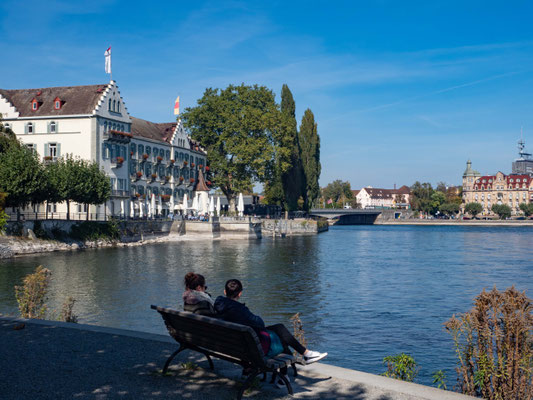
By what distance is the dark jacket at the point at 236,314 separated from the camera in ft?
28.6

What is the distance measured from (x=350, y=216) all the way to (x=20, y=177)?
5119 inches

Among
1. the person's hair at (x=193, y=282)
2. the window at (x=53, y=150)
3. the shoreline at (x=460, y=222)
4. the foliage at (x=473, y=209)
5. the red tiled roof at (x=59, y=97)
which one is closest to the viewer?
the person's hair at (x=193, y=282)

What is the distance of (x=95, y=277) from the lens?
33.2 m

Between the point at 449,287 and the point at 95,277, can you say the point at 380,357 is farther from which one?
the point at 95,277

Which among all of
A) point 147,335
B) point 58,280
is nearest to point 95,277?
point 58,280

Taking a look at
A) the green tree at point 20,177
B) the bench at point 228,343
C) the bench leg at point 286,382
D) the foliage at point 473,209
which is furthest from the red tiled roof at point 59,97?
the foliage at point 473,209

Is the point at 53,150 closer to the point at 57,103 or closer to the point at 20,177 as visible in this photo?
the point at 57,103

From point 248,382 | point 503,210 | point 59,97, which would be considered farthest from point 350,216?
point 248,382

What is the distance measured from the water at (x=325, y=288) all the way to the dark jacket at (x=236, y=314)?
7.04 meters

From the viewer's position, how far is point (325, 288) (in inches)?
1212

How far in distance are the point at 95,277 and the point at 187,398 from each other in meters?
26.9

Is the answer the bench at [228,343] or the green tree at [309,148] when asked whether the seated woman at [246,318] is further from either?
the green tree at [309,148]

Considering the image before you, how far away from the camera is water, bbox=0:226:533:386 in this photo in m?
18.5

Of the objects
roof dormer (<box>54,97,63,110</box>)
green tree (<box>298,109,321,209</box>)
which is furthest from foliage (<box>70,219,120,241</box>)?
green tree (<box>298,109,321,209</box>)
